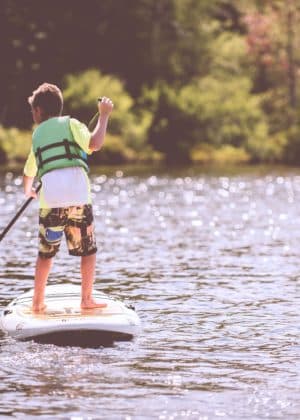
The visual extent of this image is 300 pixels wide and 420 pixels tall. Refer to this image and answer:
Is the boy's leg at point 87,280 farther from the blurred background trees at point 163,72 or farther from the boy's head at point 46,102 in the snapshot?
the blurred background trees at point 163,72

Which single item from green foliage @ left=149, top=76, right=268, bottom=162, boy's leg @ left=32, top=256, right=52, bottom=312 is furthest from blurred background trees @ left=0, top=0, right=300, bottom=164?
boy's leg @ left=32, top=256, right=52, bottom=312

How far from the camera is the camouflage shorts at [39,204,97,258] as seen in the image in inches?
420

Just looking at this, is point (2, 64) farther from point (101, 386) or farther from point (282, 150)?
point (101, 386)

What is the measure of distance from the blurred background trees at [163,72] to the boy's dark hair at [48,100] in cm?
4169

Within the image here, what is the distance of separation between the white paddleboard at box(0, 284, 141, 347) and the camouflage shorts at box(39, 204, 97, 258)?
1.68 feet

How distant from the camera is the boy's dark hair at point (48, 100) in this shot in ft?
34.9

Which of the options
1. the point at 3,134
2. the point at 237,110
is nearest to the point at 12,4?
the point at 3,134

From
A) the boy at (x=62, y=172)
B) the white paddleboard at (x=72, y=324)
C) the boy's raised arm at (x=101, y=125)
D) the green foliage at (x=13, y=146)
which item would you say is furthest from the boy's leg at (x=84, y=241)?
the green foliage at (x=13, y=146)

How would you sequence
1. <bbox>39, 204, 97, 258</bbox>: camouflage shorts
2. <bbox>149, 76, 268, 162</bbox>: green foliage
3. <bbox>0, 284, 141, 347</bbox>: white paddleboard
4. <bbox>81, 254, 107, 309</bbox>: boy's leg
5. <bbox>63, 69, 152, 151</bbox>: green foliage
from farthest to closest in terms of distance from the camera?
<bbox>149, 76, 268, 162</bbox>: green foliage → <bbox>63, 69, 152, 151</bbox>: green foliage → <bbox>81, 254, 107, 309</bbox>: boy's leg → <bbox>39, 204, 97, 258</bbox>: camouflage shorts → <bbox>0, 284, 141, 347</bbox>: white paddleboard

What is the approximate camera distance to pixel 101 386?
8.83m

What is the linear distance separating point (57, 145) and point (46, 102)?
393 mm

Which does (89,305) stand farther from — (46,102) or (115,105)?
(115,105)

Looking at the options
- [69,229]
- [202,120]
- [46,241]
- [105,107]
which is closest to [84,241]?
[69,229]

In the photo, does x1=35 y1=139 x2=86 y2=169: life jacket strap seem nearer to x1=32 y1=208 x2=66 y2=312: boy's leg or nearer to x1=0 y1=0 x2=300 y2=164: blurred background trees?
x1=32 y1=208 x2=66 y2=312: boy's leg
